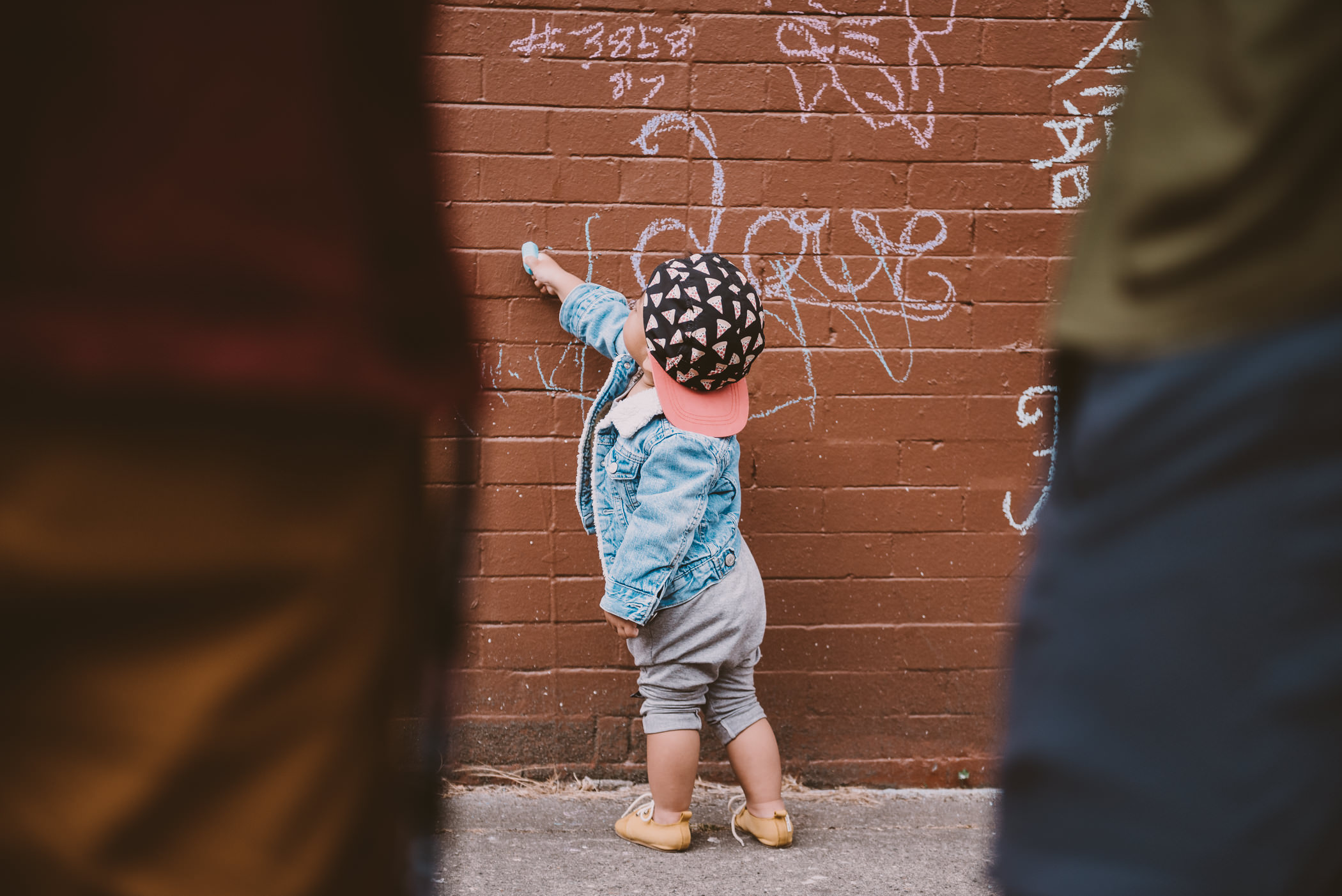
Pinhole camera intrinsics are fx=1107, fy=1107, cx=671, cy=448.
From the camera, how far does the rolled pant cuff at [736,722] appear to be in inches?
119

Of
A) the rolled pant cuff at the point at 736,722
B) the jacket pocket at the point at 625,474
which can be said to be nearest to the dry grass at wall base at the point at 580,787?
the rolled pant cuff at the point at 736,722

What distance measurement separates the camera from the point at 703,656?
2.95 meters

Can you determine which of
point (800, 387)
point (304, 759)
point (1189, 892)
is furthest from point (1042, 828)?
point (800, 387)

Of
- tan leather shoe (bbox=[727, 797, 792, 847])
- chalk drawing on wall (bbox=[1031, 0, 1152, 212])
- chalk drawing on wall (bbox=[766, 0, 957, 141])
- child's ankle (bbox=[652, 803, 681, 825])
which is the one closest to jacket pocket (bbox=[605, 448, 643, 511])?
child's ankle (bbox=[652, 803, 681, 825])

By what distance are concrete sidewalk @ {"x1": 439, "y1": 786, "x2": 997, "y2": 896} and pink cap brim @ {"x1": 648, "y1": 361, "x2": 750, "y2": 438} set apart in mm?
1144

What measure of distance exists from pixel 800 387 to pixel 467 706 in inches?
54.5

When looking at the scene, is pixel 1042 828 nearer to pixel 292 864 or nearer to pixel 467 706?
pixel 292 864

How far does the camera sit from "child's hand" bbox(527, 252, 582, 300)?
124 inches

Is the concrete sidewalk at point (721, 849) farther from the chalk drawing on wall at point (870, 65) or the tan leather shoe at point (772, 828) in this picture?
the chalk drawing on wall at point (870, 65)

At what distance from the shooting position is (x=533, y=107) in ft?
10.4

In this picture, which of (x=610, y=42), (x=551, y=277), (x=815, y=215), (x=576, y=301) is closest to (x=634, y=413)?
(x=576, y=301)

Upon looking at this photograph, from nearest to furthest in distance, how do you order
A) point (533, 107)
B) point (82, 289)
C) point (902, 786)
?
point (82, 289) < point (533, 107) < point (902, 786)

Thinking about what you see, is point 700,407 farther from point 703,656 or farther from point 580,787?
point 580,787

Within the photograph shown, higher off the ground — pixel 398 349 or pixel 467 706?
pixel 398 349
